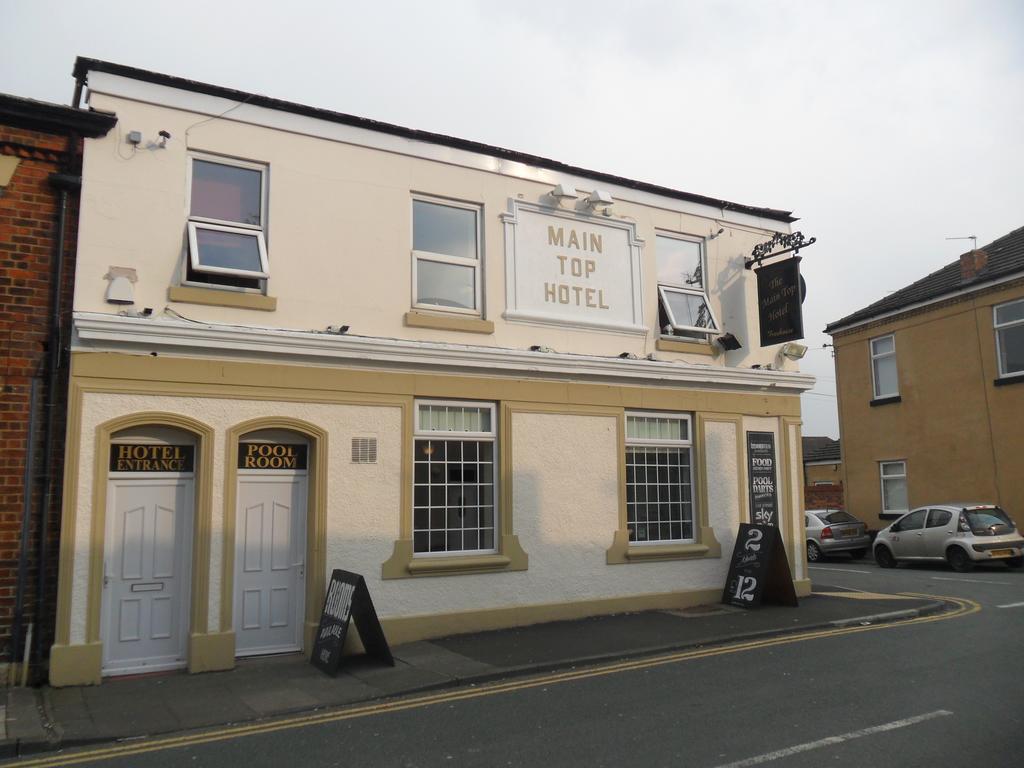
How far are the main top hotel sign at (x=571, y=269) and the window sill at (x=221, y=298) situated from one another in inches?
129

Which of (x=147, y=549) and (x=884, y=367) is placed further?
(x=884, y=367)

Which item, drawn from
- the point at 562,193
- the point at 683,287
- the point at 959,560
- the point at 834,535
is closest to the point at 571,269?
the point at 562,193

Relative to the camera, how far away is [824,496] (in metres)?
30.8

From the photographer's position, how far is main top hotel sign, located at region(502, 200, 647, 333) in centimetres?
1163

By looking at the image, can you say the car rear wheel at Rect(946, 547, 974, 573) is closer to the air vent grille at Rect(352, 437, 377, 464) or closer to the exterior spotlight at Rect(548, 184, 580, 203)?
the exterior spotlight at Rect(548, 184, 580, 203)

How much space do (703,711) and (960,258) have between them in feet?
67.3

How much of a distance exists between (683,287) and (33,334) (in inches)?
353

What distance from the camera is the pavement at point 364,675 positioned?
274 inches

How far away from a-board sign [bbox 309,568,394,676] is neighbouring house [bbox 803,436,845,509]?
81.9 ft

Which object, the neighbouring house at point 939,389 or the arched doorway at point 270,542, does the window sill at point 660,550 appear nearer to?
the arched doorway at point 270,542

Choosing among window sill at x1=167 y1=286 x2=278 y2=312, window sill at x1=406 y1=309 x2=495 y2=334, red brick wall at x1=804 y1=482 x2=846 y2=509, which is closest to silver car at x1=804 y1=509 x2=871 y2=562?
red brick wall at x1=804 y1=482 x2=846 y2=509

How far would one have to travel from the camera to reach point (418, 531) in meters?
10.5

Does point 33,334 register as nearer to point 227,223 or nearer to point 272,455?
point 227,223

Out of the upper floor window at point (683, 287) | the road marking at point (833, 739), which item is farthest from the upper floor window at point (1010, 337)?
the road marking at point (833, 739)
